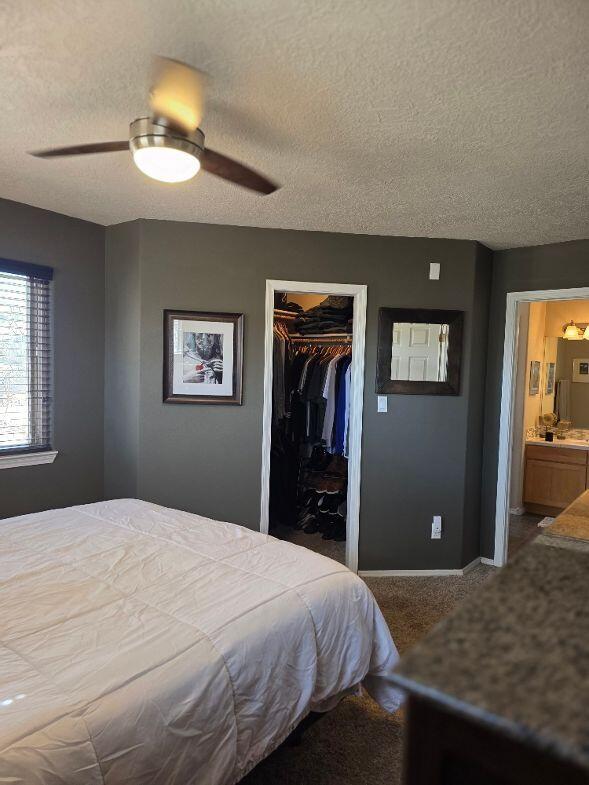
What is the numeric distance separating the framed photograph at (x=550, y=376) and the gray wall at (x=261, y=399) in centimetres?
233

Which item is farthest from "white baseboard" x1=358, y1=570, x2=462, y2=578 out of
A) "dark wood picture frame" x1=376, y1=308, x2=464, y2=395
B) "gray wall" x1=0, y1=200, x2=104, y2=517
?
"gray wall" x1=0, y1=200, x2=104, y2=517

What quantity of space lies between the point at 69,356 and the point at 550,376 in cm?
497

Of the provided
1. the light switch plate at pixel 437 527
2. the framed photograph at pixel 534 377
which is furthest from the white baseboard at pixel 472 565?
the framed photograph at pixel 534 377

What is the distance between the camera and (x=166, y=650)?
1386mm

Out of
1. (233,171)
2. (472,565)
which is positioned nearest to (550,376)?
(472,565)

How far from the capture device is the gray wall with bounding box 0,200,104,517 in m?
3.25

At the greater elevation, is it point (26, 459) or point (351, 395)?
point (351, 395)

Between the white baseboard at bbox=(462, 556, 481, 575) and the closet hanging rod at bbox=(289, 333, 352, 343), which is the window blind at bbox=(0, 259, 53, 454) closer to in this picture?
the closet hanging rod at bbox=(289, 333, 352, 343)

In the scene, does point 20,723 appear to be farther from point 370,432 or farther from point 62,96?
point 370,432

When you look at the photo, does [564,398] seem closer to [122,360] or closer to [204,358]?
[204,358]

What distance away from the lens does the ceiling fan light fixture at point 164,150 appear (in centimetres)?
172

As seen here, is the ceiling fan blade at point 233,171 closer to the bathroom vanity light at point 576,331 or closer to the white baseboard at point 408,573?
the white baseboard at point 408,573

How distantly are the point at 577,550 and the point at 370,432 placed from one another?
2855 millimetres

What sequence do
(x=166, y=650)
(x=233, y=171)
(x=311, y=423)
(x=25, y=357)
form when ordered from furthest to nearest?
(x=311, y=423), (x=25, y=357), (x=233, y=171), (x=166, y=650)
